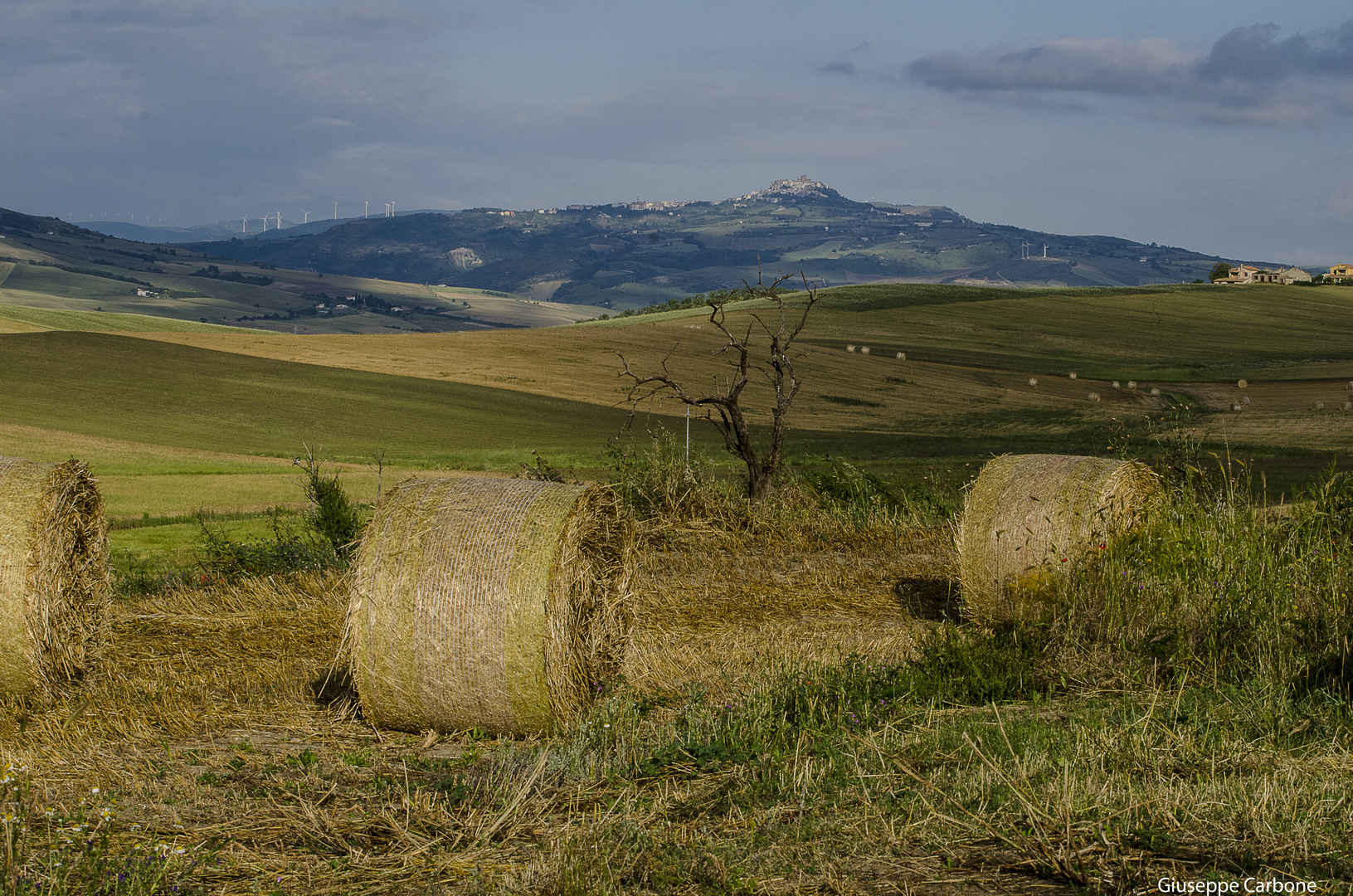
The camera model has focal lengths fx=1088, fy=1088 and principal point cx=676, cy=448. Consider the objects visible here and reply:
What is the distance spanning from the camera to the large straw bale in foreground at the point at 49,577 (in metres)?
6.76

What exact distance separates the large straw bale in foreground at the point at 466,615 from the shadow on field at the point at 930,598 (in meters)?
4.05

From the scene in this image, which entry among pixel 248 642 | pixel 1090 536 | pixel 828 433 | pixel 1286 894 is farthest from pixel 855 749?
pixel 828 433

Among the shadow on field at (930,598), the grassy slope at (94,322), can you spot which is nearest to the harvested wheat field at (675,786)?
the shadow on field at (930,598)

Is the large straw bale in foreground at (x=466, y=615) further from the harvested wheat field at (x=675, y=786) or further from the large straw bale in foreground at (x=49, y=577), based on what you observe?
the large straw bale in foreground at (x=49, y=577)

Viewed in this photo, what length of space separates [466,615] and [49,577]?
300 cm

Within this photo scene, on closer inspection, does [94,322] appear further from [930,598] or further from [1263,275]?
[1263,275]

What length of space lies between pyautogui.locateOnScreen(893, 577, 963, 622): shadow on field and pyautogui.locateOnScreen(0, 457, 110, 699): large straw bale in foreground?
6.51 m

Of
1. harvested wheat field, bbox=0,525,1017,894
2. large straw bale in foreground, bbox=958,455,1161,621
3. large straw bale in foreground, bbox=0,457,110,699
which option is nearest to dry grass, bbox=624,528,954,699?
harvested wheat field, bbox=0,525,1017,894

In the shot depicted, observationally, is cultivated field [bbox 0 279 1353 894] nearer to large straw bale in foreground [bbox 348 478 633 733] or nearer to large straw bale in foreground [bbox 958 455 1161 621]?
large straw bale in foreground [bbox 348 478 633 733]

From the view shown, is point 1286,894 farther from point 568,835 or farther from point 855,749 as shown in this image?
point 568,835

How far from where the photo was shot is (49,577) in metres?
7.03

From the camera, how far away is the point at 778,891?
382 cm

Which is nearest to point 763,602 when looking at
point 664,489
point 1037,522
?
point 1037,522

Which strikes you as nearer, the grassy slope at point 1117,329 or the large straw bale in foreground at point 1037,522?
the large straw bale in foreground at point 1037,522
